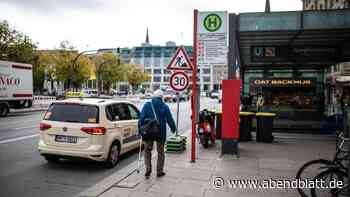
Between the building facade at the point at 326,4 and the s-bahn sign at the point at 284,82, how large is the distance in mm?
9622

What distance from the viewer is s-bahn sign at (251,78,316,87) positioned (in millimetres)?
15945

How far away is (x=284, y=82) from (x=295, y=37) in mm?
3856

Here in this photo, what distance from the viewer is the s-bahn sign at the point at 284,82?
15.9 meters

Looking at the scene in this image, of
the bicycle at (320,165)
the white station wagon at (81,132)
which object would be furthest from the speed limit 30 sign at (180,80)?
the bicycle at (320,165)

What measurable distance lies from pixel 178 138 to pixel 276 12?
4.83 metres

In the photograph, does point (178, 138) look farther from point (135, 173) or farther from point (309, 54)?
point (309, 54)

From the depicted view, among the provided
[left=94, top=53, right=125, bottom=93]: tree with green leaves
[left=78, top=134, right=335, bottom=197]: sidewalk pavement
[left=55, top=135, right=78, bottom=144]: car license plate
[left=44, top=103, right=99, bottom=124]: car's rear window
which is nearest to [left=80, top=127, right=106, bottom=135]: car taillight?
[left=44, top=103, right=99, bottom=124]: car's rear window

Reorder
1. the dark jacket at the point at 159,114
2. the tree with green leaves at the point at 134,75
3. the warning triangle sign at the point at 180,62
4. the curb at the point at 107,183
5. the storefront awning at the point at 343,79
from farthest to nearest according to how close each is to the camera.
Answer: the tree with green leaves at the point at 134,75, the storefront awning at the point at 343,79, the warning triangle sign at the point at 180,62, the dark jacket at the point at 159,114, the curb at the point at 107,183

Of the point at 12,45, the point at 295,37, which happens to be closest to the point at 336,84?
the point at 295,37

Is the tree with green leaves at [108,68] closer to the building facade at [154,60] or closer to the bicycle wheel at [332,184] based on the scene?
the building facade at [154,60]

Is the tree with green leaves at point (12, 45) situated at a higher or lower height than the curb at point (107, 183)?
higher

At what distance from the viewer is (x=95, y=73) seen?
69.9 m

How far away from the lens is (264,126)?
11430 millimetres

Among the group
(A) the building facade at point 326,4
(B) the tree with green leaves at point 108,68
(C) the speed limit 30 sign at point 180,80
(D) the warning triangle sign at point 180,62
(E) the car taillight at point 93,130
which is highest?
(A) the building facade at point 326,4
